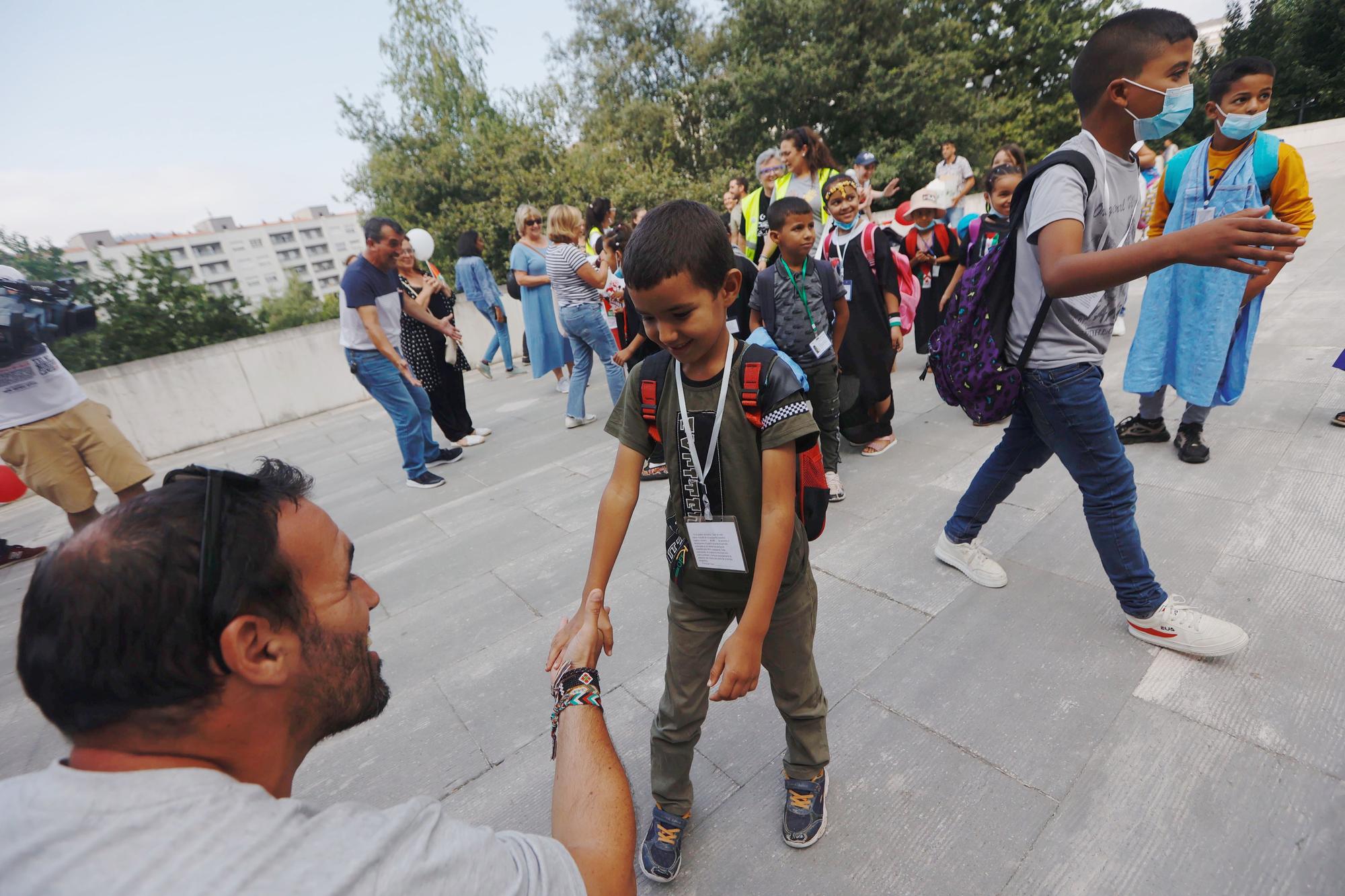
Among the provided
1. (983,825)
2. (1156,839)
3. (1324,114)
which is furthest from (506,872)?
(1324,114)

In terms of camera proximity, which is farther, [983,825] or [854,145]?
[854,145]

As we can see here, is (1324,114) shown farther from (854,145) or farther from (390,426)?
(390,426)

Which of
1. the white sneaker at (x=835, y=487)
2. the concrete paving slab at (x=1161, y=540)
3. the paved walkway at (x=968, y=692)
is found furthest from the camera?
the white sneaker at (x=835, y=487)

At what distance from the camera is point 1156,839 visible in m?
1.61

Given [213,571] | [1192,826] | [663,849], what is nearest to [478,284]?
[663,849]

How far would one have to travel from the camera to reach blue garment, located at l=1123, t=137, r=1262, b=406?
3189mm

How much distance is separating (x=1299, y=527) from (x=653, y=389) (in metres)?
3.11

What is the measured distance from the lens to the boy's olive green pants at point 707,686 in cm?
169

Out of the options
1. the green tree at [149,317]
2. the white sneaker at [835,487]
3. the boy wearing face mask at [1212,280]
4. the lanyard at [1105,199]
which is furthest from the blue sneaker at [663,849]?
the green tree at [149,317]

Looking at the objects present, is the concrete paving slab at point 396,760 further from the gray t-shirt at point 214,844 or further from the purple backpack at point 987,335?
the purple backpack at point 987,335

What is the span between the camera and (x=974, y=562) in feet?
9.30

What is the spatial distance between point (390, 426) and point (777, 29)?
18.3m

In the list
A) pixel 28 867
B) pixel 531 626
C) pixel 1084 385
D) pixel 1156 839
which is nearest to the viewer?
pixel 28 867

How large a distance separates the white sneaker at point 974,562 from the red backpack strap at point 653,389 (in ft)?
6.17
